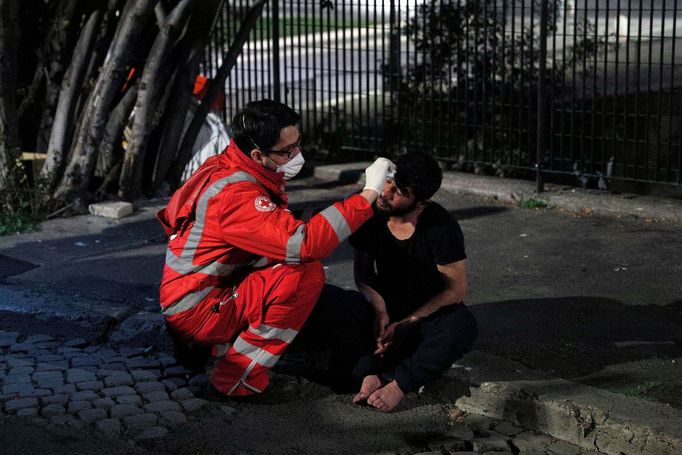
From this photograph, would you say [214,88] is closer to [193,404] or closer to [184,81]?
[184,81]

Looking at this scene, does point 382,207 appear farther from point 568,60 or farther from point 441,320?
point 568,60

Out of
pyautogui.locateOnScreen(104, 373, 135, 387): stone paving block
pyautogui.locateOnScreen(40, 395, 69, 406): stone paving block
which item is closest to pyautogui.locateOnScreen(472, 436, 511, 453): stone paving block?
pyautogui.locateOnScreen(104, 373, 135, 387): stone paving block

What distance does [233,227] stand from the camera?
482 centimetres

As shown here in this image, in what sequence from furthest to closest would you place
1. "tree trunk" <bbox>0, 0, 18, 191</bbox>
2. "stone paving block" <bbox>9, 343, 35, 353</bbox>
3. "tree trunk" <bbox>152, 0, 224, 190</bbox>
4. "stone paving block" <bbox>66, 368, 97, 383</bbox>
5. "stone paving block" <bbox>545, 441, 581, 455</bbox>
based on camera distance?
1. "tree trunk" <bbox>152, 0, 224, 190</bbox>
2. "tree trunk" <bbox>0, 0, 18, 191</bbox>
3. "stone paving block" <bbox>9, 343, 35, 353</bbox>
4. "stone paving block" <bbox>66, 368, 97, 383</bbox>
5. "stone paving block" <bbox>545, 441, 581, 455</bbox>

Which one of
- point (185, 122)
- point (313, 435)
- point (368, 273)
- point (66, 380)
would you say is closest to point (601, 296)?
point (368, 273)

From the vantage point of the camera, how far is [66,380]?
17.6 feet

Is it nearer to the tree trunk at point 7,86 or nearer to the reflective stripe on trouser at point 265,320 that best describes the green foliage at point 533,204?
the tree trunk at point 7,86

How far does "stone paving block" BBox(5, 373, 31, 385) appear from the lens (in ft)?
17.6

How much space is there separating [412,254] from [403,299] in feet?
0.79

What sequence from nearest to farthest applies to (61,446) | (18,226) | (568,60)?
1. (61,446)
2. (18,226)
3. (568,60)

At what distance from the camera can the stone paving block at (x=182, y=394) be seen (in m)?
5.18

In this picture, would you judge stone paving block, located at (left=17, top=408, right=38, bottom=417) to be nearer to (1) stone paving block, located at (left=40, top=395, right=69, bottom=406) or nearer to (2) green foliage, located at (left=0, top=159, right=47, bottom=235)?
(1) stone paving block, located at (left=40, top=395, right=69, bottom=406)

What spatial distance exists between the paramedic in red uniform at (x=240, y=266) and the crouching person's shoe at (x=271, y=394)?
20mm

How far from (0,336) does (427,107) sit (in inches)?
187
